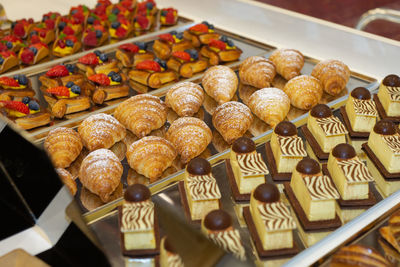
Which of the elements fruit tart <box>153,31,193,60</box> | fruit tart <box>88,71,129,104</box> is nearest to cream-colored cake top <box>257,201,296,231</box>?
fruit tart <box>88,71,129,104</box>

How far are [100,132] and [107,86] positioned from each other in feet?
1.80

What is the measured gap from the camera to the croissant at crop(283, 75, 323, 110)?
2.26m

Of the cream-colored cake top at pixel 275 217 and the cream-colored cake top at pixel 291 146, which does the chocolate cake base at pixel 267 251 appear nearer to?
the cream-colored cake top at pixel 275 217

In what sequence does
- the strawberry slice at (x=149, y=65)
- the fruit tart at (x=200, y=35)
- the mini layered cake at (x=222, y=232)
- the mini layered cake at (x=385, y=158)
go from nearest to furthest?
1. the mini layered cake at (x=222, y=232)
2. the mini layered cake at (x=385, y=158)
3. the strawberry slice at (x=149, y=65)
4. the fruit tart at (x=200, y=35)

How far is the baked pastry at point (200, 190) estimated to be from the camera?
1.49m

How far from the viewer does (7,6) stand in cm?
375

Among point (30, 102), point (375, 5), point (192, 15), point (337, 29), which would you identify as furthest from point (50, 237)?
point (375, 5)

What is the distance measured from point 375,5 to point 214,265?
20.7ft

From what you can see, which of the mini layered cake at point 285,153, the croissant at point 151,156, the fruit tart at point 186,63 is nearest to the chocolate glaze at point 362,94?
the mini layered cake at point 285,153

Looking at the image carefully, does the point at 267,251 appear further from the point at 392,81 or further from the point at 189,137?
the point at 392,81

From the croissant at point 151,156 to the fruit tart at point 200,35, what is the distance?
130 cm

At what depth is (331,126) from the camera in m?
1.87

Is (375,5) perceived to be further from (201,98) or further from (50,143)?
(50,143)

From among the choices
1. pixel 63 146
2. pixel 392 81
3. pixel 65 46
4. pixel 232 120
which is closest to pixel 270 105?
pixel 232 120
